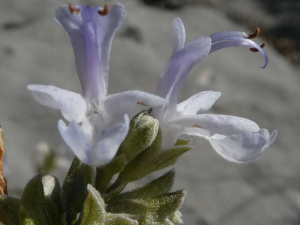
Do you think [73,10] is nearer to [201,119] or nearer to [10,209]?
[201,119]

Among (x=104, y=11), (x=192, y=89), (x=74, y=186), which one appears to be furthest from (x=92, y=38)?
(x=192, y=89)

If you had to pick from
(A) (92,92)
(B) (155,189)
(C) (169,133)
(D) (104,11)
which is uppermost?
(D) (104,11)

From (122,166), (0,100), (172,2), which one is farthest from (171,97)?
(172,2)

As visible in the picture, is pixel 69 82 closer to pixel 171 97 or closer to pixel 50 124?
pixel 50 124

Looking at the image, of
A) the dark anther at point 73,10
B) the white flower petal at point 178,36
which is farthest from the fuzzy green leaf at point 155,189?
the dark anther at point 73,10

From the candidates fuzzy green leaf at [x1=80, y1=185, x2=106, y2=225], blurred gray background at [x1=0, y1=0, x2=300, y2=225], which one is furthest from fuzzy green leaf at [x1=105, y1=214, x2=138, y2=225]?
blurred gray background at [x1=0, y1=0, x2=300, y2=225]

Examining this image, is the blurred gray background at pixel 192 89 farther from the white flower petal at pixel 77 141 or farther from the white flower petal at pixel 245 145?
the white flower petal at pixel 77 141

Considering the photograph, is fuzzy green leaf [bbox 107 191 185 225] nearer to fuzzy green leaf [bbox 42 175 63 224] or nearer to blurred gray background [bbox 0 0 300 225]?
fuzzy green leaf [bbox 42 175 63 224]
